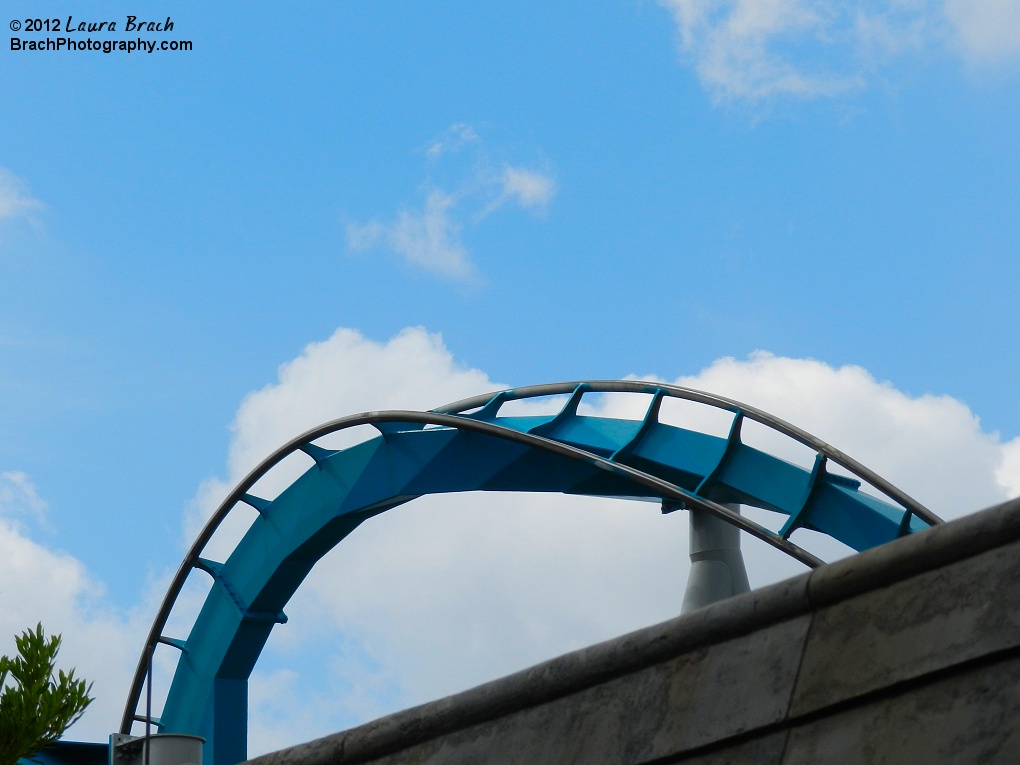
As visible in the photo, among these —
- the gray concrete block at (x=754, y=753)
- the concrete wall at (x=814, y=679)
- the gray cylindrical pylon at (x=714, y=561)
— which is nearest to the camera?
the concrete wall at (x=814, y=679)

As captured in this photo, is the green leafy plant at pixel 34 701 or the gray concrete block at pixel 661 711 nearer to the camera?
the gray concrete block at pixel 661 711

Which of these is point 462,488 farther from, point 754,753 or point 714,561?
point 754,753

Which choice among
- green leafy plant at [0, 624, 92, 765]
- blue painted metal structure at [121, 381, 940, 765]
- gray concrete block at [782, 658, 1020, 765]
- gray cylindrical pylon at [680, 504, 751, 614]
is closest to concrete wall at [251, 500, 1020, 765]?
gray concrete block at [782, 658, 1020, 765]

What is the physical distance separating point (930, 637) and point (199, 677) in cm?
1358

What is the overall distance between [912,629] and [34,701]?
392cm

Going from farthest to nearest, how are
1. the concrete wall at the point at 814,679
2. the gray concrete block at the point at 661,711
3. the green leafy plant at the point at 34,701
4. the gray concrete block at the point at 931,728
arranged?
1. the green leafy plant at the point at 34,701
2. the gray concrete block at the point at 661,711
3. the concrete wall at the point at 814,679
4. the gray concrete block at the point at 931,728

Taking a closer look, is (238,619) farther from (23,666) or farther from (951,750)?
(951,750)

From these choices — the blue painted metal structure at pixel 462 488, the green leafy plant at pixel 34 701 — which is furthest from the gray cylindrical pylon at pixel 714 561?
the green leafy plant at pixel 34 701

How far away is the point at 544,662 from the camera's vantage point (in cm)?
477

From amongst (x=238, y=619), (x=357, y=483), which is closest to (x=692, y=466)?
(x=357, y=483)

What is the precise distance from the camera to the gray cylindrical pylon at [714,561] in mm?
13297

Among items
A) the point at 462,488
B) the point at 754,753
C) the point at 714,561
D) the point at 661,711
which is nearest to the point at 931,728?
the point at 754,753

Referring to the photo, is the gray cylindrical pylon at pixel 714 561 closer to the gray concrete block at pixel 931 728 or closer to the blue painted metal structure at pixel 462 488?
the blue painted metal structure at pixel 462 488

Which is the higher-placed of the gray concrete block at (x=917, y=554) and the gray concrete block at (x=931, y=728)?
the gray concrete block at (x=917, y=554)
